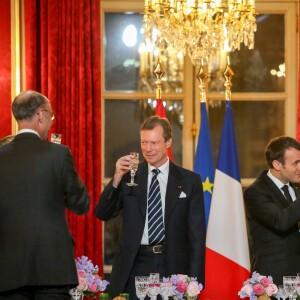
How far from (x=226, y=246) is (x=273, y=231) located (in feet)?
3.66

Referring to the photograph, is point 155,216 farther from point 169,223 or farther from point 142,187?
point 142,187

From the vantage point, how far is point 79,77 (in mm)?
6367

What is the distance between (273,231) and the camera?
480 centimetres

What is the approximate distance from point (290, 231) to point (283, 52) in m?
2.30

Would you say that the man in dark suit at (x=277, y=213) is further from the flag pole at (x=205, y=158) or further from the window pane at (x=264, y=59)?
the window pane at (x=264, y=59)

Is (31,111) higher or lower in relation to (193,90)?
lower

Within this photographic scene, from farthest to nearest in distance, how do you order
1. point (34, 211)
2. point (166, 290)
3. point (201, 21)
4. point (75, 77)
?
point (75, 77) < point (201, 21) < point (166, 290) < point (34, 211)

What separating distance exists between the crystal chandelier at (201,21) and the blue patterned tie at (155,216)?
4.21 feet

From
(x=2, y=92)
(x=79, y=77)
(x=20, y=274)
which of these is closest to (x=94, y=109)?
(x=79, y=77)

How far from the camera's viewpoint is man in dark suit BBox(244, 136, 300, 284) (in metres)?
4.73

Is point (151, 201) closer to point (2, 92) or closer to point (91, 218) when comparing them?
point (91, 218)

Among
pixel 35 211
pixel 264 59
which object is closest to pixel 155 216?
pixel 35 211

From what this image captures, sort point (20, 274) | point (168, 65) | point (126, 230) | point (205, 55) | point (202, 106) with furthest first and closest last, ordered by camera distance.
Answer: point (168, 65)
point (202, 106)
point (205, 55)
point (126, 230)
point (20, 274)

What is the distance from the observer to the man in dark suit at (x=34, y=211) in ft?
12.5
